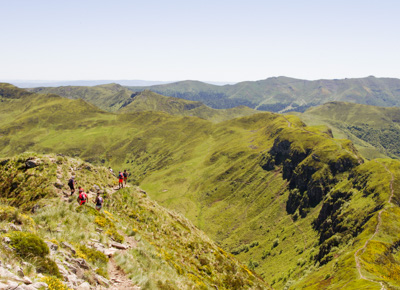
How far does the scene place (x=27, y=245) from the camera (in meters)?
12.4

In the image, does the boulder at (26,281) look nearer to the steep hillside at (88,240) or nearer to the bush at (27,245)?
the steep hillside at (88,240)

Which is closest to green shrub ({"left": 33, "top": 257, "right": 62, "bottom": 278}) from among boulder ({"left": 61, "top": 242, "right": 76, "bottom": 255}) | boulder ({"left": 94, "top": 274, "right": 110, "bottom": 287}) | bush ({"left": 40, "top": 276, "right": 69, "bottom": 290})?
bush ({"left": 40, "top": 276, "right": 69, "bottom": 290})

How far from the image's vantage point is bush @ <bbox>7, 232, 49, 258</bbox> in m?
11.9

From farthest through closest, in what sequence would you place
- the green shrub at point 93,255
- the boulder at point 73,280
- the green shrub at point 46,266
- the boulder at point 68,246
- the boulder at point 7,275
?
the green shrub at point 93,255
the boulder at point 68,246
the boulder at point 73,280
the green shrub at point 46,266
the boulder at point 7,275

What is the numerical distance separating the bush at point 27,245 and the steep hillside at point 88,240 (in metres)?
0.04

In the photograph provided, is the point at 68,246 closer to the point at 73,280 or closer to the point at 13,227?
the point at 13,227

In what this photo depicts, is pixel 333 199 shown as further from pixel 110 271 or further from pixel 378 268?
pixel 110 271

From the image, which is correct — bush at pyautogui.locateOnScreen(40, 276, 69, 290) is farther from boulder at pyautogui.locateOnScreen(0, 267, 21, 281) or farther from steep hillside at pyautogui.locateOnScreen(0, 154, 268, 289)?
boulder at pyautogui.locateOnScreen(0, 267, 21, 281)

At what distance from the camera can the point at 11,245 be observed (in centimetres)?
1171

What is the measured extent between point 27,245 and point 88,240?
7576 millimetres

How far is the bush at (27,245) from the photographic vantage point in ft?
39.1

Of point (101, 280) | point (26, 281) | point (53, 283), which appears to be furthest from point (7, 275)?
point (101, 280)

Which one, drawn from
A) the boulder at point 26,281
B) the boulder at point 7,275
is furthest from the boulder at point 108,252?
the boulder at point 7,275

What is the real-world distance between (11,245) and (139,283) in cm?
883
